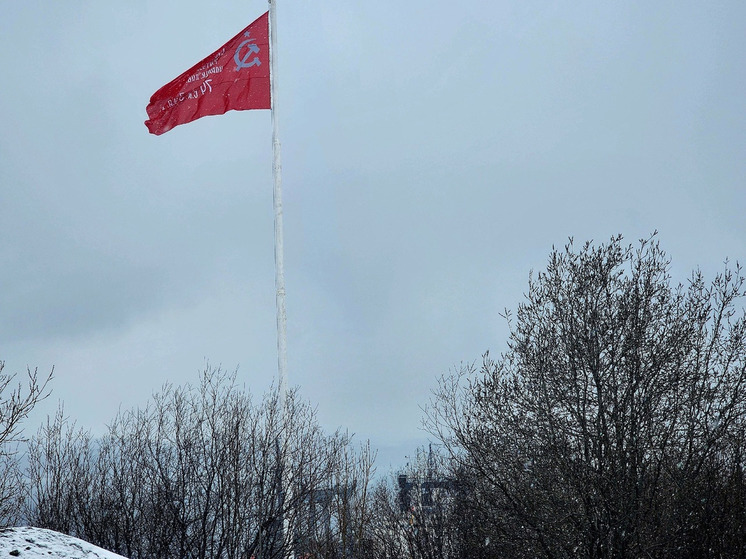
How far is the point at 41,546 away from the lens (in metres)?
8.18

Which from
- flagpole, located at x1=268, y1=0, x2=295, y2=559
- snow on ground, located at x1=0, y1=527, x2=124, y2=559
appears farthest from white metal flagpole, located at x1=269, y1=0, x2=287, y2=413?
snow on ground, located at x1=0, y1=527, x2=124, y2=559

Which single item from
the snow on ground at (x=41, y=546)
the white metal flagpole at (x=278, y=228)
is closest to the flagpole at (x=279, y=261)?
the white metal flagpole at (x=278, y=228)

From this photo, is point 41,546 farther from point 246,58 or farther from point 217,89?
point 246,58

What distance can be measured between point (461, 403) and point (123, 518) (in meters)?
9.93

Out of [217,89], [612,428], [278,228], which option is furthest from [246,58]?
[612,428]

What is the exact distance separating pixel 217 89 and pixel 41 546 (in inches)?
420

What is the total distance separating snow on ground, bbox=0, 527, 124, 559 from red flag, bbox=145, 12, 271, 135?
10.0 metres

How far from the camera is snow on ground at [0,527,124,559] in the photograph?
787 cm

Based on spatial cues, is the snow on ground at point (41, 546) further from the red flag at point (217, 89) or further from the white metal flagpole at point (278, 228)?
the red flag at point (217, 89)

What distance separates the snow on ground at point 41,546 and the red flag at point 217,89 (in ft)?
32.8

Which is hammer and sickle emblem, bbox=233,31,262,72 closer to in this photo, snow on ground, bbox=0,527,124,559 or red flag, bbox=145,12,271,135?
red flag, bbox=145,12,271,135

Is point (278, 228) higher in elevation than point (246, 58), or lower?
lower

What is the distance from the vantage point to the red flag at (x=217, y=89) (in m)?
16.4

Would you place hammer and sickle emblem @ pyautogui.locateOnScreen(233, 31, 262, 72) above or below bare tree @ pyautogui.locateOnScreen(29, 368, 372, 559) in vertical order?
above
